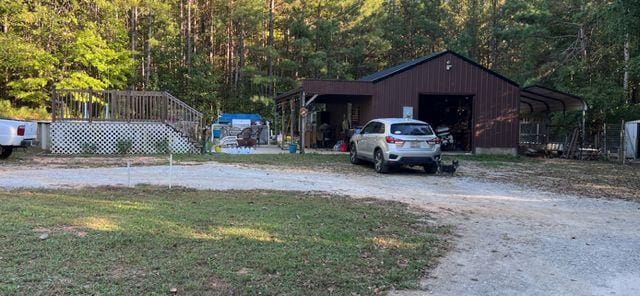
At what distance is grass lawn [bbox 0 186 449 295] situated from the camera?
4.22m

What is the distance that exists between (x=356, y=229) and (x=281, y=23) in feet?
114

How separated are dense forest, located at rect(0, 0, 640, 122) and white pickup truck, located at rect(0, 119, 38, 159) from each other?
1502 centimetres

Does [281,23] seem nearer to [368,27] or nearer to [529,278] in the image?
[368,27]

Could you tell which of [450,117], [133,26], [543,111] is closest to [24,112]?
[133,26]

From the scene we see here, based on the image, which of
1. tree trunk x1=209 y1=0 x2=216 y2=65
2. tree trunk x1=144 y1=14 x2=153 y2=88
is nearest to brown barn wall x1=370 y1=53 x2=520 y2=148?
tree trunk x1=144 y1=14 x2=153 y2=88

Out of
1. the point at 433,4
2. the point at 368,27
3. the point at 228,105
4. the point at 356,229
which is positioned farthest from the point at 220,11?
the point at 356,229

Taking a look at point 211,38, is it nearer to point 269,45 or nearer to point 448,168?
point 269,45

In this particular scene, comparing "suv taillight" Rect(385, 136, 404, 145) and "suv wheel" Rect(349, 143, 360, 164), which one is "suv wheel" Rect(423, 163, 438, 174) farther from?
→ "suv wheel" Rect(349, 143, 360, 164)

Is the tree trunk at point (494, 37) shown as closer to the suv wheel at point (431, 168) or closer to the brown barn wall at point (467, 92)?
the brown barn wall at point (467, 92)

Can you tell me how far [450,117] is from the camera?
24.7 m

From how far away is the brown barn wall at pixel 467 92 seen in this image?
2083 cm

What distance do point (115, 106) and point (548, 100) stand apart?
57.7 feet

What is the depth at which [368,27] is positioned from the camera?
3834 centimetres

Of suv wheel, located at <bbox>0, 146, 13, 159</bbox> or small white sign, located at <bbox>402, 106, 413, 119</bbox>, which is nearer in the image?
suv wheel, located at <bbox>0, 146, 13, 159</bbox>
